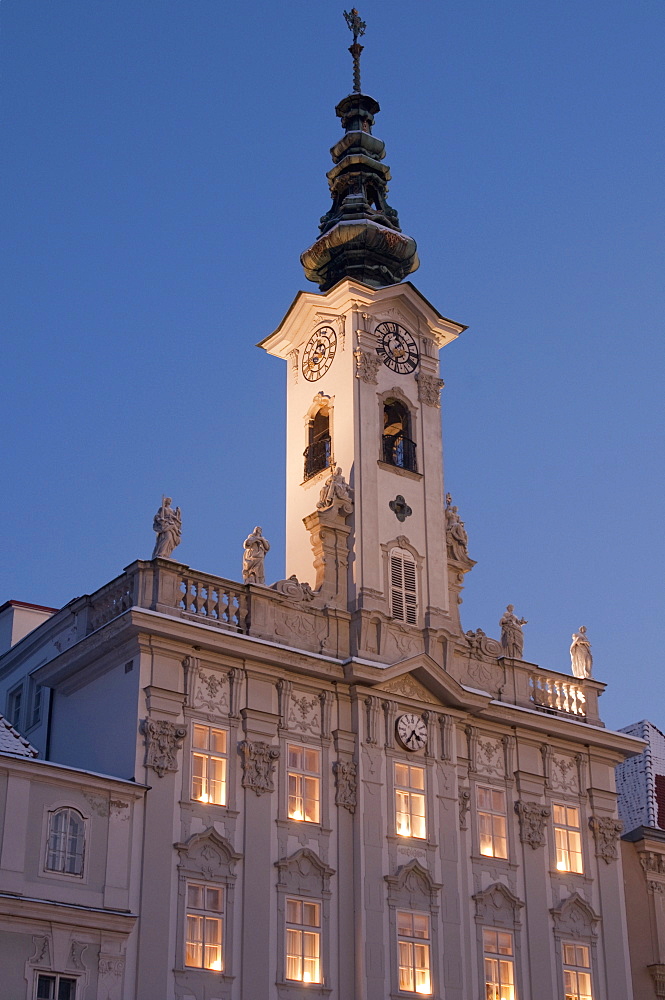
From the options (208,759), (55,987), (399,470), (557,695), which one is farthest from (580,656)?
(55,987)

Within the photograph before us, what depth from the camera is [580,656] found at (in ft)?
139

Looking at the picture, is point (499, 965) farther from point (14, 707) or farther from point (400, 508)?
point (14, 707)

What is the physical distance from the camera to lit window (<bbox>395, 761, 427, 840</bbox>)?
36.0 metres

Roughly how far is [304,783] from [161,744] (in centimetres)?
390

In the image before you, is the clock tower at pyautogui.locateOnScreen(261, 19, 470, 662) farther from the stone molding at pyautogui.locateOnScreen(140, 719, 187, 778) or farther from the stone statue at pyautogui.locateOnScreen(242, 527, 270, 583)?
the stone molding at pyautogui.locateOnScreen(140, 719, 187, 778)

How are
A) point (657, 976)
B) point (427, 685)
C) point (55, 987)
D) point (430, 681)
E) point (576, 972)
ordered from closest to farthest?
1. point (55, 987)
2. point (430, 681)
3. point (427, 685)
4. point (576, 972)
5. point (657, 976)

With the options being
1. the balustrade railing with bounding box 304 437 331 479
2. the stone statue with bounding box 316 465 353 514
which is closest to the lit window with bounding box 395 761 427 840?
the stone statue with bounding box 316 465 353 514

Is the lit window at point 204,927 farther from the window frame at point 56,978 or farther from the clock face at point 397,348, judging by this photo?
the clock face at point 397,348

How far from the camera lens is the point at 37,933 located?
29250 mm

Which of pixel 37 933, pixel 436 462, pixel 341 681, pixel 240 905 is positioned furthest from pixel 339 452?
pixel 37 933

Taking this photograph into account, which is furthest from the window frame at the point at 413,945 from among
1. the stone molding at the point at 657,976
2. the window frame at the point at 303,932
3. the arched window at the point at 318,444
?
the arched window at the point at 318,444

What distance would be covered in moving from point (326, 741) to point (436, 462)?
29.7ft

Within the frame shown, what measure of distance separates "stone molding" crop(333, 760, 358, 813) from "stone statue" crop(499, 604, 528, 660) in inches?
262

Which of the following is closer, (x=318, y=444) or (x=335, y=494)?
(x=335, y=494)
